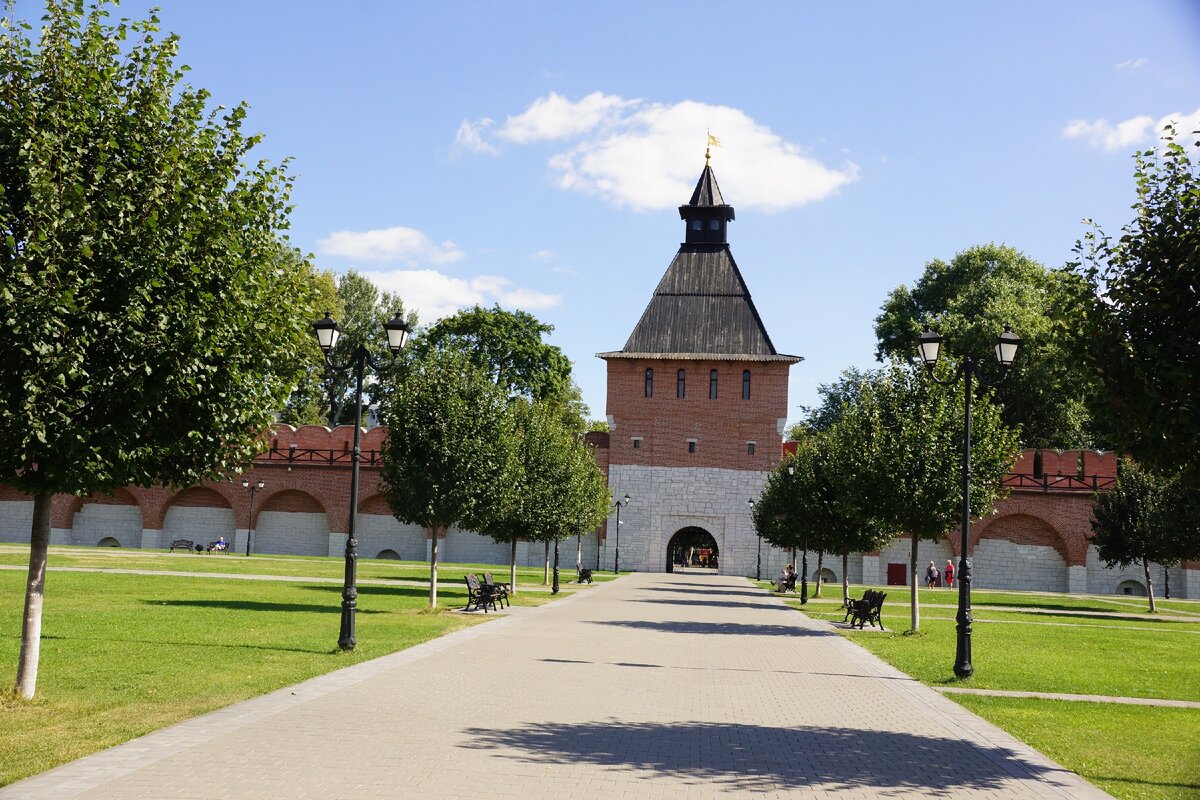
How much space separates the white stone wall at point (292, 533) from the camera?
56094 millimetres

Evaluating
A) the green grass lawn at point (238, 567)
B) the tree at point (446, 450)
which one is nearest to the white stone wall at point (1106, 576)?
the green grass lawn at point (238, 567)

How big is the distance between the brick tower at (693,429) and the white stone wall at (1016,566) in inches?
440

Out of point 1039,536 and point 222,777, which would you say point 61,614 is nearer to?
point 222,777

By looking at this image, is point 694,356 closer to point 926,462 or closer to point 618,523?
point 618,523

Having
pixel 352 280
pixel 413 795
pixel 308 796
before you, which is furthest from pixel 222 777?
pixel 352 280

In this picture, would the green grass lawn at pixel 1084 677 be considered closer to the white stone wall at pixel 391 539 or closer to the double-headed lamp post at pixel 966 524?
the double-headed lamp post at pixel 966 524

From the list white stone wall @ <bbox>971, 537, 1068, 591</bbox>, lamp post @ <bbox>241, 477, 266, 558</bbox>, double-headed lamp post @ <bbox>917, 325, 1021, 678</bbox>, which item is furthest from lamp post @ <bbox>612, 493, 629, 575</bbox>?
double-headed lamp post @ <bbox>917, 325, 1021, 678</bbox>

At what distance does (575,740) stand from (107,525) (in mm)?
52721

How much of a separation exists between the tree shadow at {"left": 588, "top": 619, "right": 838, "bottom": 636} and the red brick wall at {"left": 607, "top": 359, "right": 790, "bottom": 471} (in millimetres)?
31798

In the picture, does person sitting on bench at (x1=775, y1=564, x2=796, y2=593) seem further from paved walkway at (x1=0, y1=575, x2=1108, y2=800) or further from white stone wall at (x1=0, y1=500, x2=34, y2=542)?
white stone wall at (x1=0, y1=500, x2=34, y2=542)

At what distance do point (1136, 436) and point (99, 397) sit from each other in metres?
9.47

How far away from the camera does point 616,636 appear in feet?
64.4

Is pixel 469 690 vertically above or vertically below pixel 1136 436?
below

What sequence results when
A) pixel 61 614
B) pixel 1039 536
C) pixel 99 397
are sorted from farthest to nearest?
pixel 1039 536 < pixel 61 614 < pixel 99 397
